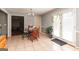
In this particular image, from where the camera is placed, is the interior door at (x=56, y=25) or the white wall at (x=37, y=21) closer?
the white wall at (x=37, y=21)

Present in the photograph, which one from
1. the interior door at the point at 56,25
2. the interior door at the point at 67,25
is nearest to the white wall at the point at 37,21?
the interior door at the point at 56,25

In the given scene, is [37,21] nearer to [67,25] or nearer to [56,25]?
[56,25]

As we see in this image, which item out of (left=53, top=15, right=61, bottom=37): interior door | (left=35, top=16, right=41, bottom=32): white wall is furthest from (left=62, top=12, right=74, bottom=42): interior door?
(left=35, top=16, right=41, bottom=32): white wall

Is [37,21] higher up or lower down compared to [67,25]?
higher up

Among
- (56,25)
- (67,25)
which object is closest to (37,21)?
(56,25)

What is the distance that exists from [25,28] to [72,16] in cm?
131

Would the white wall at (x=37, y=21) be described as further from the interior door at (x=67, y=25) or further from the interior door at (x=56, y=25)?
the interior door at (x=67, y=25)

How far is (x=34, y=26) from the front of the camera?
249 cm

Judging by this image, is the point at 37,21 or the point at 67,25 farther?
the point at 67,25

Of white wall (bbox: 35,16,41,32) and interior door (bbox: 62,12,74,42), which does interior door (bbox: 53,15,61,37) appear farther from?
white wall (bbox: 35,16,41,32)

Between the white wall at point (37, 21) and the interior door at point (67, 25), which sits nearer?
the white wall at point (37, 21)
